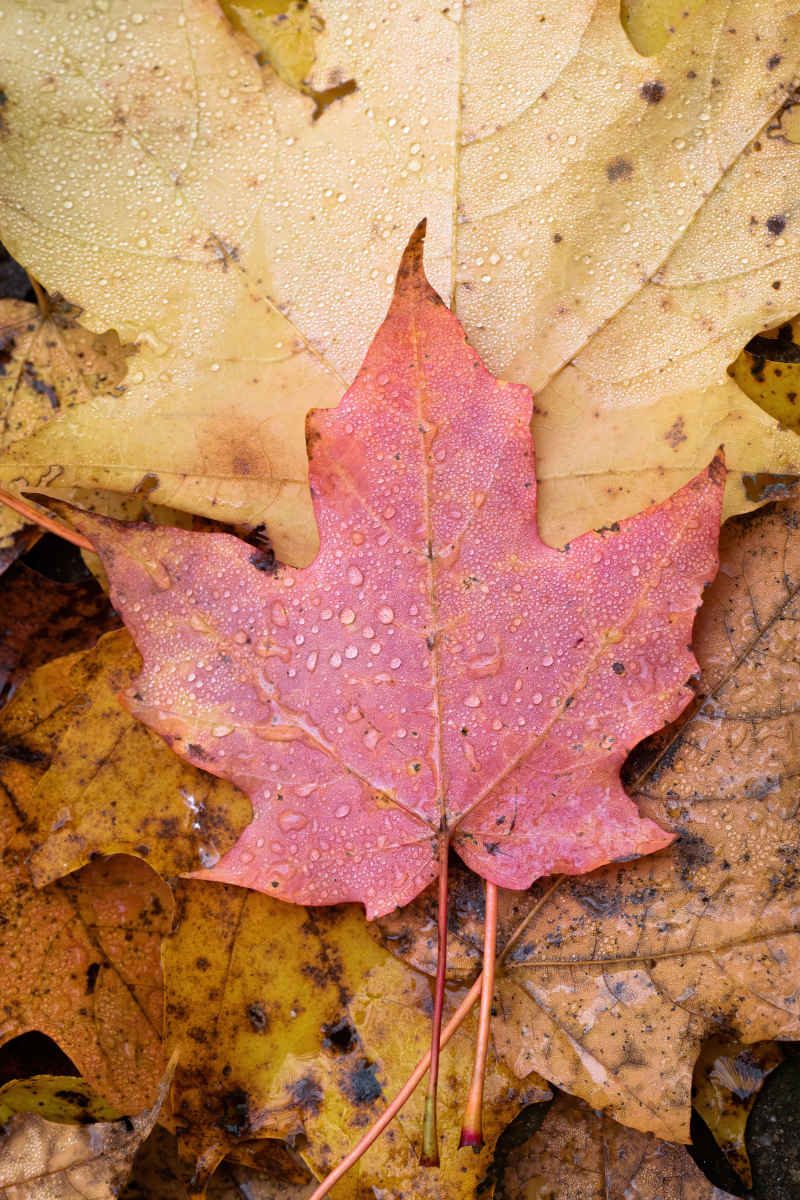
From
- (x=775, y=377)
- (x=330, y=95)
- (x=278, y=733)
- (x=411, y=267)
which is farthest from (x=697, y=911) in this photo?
(x=330, y=95)

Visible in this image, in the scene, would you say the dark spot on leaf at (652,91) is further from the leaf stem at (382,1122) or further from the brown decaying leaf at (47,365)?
the leaf stem at (382,1122)

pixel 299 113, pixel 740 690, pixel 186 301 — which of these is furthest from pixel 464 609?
pixel 299 113

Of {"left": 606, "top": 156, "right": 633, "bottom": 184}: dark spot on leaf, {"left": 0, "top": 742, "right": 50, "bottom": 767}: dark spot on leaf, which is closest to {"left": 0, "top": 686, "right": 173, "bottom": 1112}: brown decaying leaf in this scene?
{"left": 0, "top": 742, "right": 50, "bottom": 767}: dark spot on leaf

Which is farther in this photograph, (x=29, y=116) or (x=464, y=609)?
(x=29, y=116)

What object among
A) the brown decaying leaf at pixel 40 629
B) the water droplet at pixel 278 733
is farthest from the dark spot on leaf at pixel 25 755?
the water droplet at pixel 278 733

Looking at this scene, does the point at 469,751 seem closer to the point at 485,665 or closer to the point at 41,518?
the point at 485,665

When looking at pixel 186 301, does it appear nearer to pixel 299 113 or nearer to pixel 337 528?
pixel 299 113
